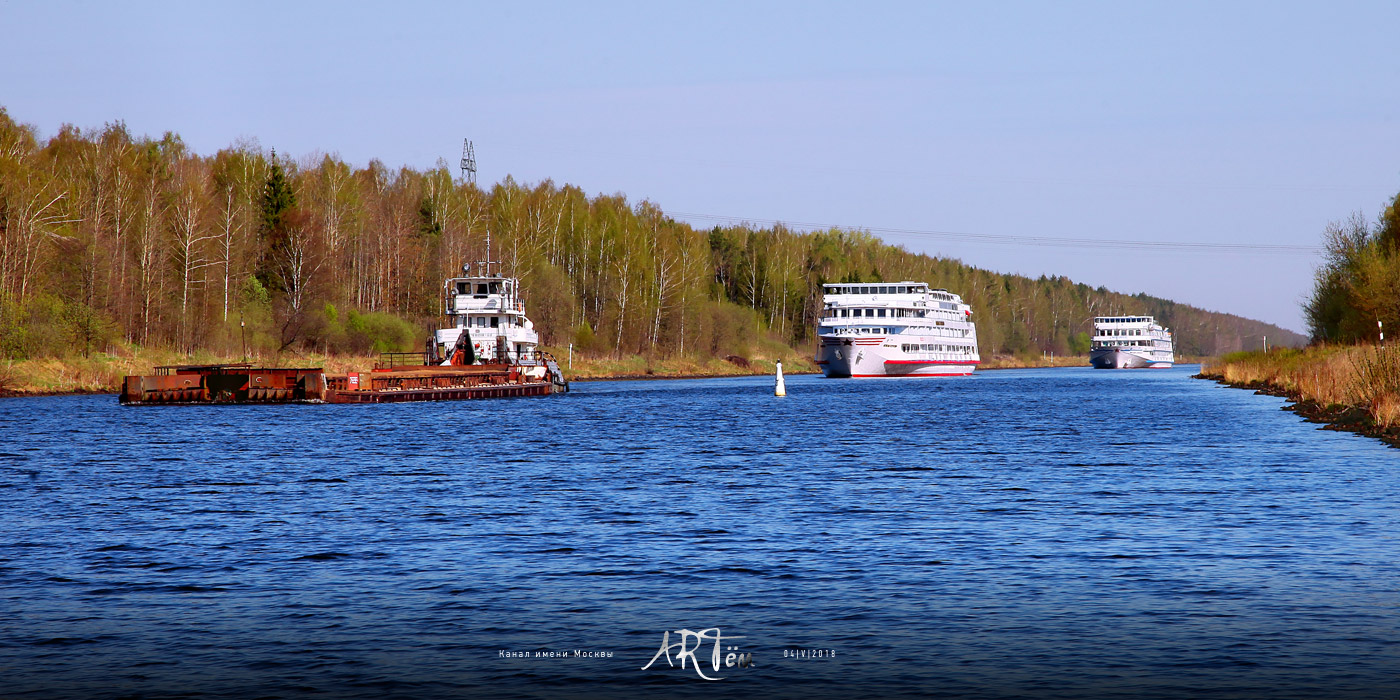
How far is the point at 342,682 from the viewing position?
1025 centimetres

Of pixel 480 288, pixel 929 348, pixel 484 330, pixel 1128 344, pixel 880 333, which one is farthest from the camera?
pixel 1128 344

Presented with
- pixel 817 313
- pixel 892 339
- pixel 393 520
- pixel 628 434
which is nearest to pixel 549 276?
pixel 892 339

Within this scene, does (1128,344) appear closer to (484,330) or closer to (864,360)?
(864,360)

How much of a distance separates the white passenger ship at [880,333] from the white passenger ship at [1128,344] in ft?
217

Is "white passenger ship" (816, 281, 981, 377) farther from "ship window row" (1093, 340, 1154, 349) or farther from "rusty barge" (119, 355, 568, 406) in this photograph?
"ship window row" (1093, 340, 1154, 349)

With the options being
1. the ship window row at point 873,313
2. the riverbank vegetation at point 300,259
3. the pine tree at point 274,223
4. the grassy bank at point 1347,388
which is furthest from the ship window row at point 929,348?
the pine tree at point 274,223

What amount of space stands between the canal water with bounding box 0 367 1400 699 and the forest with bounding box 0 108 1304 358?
4512 centimetres

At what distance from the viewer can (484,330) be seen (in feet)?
260

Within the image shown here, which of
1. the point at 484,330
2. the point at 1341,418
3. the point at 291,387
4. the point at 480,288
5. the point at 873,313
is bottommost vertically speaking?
the point at 1341,418

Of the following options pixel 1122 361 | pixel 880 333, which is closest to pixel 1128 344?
pixel 1122 361

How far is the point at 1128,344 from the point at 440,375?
141 metres

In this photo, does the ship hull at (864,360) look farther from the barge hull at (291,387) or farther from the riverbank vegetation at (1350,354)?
the barge hull at (291,387)

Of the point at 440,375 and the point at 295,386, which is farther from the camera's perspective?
the point at 440,375

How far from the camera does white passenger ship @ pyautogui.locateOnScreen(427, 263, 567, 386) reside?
78000 mm
